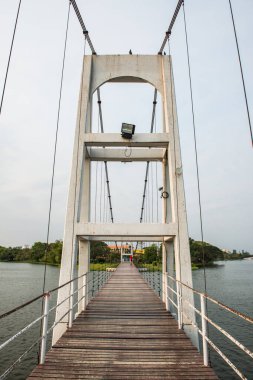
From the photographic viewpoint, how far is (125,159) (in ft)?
31.0

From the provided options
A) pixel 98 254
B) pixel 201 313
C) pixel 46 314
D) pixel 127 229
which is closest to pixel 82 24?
pixel 127 229

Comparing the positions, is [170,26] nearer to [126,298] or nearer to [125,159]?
[125,159]

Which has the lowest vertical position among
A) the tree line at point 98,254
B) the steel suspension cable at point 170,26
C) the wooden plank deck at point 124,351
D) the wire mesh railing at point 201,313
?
the wooden plank deck at point 124,351

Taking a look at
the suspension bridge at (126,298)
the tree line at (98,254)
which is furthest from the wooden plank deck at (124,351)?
the tree line at (98,254)

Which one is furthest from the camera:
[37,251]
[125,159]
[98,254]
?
[37,251]

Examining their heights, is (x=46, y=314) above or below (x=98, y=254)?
below

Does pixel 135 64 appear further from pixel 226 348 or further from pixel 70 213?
pixel 226 348

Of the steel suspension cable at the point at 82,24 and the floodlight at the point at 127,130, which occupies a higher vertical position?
the steel suspension cable at the point at 82,24

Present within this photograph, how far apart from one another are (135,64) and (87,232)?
17.6 ft

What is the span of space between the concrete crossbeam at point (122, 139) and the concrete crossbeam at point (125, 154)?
148 cm

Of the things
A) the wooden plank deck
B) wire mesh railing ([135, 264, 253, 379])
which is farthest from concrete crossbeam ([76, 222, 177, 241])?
the wooden plank deck

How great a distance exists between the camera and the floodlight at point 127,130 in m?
7.36

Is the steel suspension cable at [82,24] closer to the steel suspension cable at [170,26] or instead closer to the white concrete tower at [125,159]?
the white concrete tower at [125,159]

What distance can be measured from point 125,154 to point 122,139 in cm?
169
